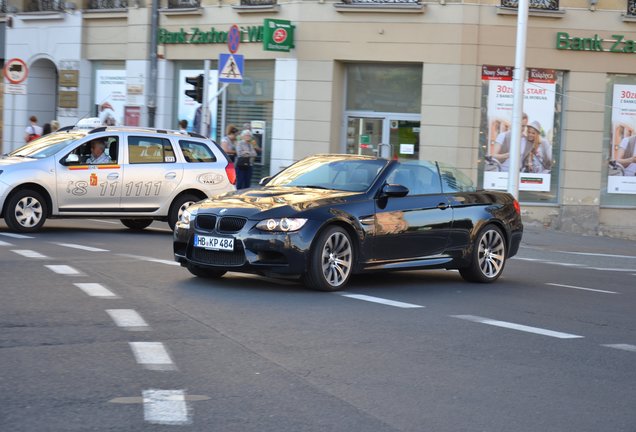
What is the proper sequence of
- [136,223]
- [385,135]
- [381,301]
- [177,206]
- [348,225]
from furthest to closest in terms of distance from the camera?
[385,135] < [136,223] < [177,206] < [348,225] < [381,301]

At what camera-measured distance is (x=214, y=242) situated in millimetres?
10711

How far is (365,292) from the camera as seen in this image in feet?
36.4

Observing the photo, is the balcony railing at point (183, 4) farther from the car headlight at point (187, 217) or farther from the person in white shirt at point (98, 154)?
the car headlight at point (187, 217)

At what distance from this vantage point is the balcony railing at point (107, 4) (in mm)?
29938

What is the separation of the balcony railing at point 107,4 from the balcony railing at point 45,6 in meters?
1.07

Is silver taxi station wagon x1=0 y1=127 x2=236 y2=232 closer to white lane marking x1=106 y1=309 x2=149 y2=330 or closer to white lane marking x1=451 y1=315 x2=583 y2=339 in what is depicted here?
white lane marking x1=106 y1=309 x2=149 y2=330

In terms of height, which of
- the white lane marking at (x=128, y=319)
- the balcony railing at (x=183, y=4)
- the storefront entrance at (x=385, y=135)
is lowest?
the white lane marking at (x=128, y=319)

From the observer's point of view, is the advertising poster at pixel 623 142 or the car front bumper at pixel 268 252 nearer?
the car front bumper at pixel 268 252

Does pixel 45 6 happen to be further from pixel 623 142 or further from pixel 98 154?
pixel 623 142

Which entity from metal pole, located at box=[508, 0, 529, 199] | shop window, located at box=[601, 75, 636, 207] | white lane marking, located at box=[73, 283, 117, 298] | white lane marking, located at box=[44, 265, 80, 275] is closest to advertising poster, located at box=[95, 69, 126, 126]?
metal pole, located at box=[508, 0, 529, 199]

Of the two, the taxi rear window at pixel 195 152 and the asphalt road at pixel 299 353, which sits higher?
the taxi rear window at pixel 195 152

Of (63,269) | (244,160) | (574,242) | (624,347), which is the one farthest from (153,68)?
(624,347)

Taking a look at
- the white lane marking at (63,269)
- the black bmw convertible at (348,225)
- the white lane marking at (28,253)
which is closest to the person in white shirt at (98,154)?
the white lane marking at (28,253)

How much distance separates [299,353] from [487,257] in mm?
5665
